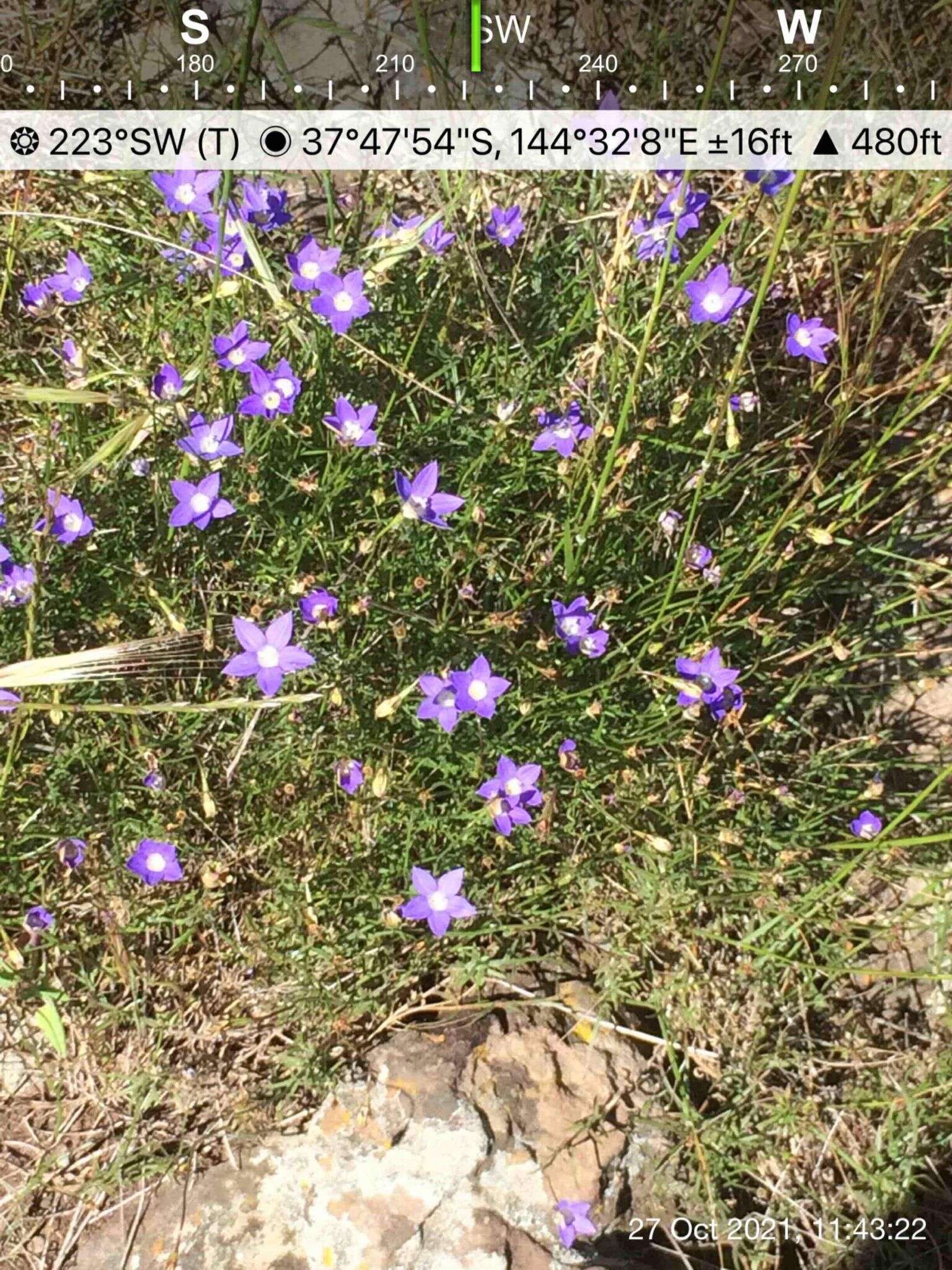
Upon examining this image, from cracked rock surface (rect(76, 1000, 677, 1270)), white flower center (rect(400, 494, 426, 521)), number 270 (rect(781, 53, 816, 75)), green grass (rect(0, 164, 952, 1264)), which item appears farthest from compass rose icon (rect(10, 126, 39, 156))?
cracked rock surface (rect(76, 1000, 677, 1270))

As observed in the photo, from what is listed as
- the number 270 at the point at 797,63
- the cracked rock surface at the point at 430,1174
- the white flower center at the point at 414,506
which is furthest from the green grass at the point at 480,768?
the number 270 at the point at 797,63

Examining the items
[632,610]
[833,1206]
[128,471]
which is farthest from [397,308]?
[833,1206]

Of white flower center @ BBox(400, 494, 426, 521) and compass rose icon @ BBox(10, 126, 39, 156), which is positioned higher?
compass rose icon @ BBox(10, 126, 39, 156)

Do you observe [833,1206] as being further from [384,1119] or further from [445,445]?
[445,445]

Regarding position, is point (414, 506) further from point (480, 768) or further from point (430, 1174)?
point (430, 1174)

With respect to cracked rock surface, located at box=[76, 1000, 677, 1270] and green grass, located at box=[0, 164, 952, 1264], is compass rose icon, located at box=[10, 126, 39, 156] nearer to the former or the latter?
green grass, located at box=[0, 164, 952, 1264]

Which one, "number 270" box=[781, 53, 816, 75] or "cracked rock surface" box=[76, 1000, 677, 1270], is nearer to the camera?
"cracked rock surface" box=[76, 1000, 677, 1270]

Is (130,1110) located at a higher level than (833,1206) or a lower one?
higher
